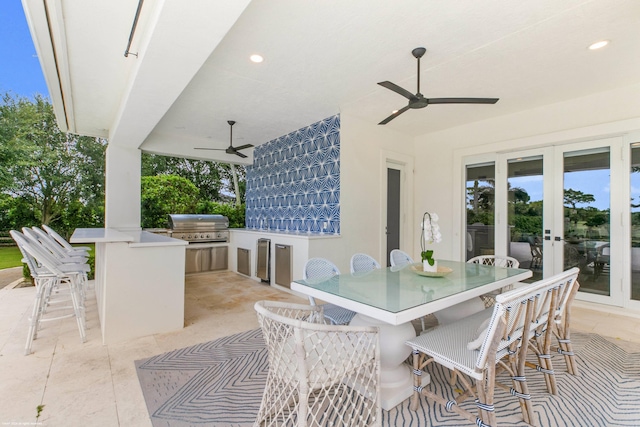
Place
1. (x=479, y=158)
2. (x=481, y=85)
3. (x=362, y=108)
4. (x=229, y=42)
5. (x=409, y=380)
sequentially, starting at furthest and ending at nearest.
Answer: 1. (x=479, y=158)
2. (x=362, y=108)
3. (x=481, y=85)
4. (x=229, y=42)
5. (x=409, y=380)

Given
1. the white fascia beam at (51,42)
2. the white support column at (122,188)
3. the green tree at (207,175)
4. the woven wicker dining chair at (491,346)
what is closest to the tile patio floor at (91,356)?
the white support column at (122,188)

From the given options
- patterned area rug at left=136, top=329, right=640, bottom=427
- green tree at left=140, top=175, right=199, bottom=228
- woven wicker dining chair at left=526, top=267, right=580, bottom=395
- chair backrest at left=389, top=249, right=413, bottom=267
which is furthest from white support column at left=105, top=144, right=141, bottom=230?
woven wicker dining chair at left=526, top=267, right=580, bottom=395

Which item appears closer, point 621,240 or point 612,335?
point 612,335

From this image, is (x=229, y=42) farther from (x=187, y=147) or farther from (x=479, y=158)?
(x=479, y=158)

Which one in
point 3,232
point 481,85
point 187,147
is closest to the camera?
point 481,85

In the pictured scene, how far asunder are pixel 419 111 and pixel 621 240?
2872 millimetres

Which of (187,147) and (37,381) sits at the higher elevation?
(187,147)

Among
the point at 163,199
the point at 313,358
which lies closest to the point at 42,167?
the point at 163,199

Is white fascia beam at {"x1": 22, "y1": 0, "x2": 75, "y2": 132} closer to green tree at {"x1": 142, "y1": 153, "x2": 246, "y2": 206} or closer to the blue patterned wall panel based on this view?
the blue patterned wall panel

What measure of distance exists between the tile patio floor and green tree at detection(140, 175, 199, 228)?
287 centimetres

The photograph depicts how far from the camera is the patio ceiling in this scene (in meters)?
2.01

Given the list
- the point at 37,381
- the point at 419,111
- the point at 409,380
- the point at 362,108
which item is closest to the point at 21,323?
the point at 37,381

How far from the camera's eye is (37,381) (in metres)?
2.02

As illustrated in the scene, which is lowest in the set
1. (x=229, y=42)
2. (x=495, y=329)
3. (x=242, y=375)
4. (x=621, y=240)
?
(x=242, y=375)
